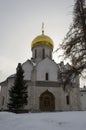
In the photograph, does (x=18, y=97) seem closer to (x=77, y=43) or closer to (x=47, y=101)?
(x=47, y=101)

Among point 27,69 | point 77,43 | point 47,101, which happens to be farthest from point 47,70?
point 77,43

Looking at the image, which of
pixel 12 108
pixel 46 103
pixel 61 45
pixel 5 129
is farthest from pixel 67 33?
pixel 46 103

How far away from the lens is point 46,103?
25203mm

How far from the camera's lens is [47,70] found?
26.9 meters

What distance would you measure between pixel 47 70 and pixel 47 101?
15.6 feet

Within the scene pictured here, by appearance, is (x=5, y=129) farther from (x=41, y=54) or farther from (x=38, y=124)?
(x=41, y=54)

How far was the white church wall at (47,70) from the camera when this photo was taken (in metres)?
26.1

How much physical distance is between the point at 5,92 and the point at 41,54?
943cm

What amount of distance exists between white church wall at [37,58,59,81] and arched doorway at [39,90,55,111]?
2.35 meters

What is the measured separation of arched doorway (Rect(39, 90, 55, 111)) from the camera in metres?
24.8

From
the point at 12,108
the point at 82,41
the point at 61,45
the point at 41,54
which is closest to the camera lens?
the point at 82,41

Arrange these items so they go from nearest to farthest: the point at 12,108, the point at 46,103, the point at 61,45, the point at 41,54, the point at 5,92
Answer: the point at 61,45
the point at 12,108
the point at 46,103
the point at 5,92
the point at 41,54

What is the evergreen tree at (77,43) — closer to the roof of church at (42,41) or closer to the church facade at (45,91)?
the church facade at (45,91)

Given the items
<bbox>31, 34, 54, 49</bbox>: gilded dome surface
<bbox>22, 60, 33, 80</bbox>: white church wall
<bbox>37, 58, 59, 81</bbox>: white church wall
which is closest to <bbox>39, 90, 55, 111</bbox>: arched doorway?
<bbox>37, 58, 59, 81</bbox>: white church wall
